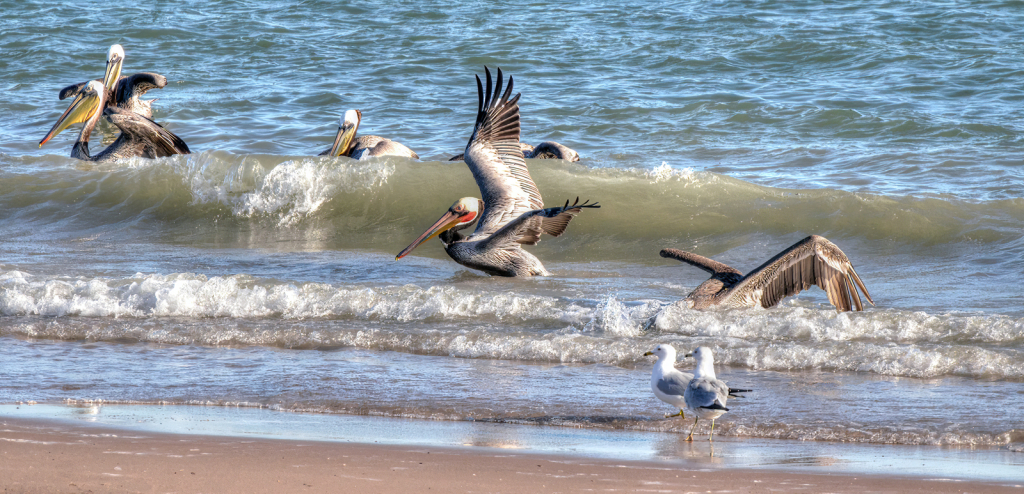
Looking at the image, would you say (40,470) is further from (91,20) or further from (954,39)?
(91,20)

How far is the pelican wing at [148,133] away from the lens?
36.4 ft

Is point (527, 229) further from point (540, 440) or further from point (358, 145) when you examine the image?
point (358, 145)

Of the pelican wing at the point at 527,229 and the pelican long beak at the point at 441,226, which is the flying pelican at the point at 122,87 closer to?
the pelican long beak at the point at 441,226

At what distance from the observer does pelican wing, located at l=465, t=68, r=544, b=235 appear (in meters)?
8.38

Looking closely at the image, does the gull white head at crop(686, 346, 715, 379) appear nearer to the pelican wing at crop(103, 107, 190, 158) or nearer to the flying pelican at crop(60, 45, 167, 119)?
the pelican wing at crop(103, 107, 190, 158)

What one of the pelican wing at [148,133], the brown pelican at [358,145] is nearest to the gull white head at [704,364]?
the brown pelican at [358,145]

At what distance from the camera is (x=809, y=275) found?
585 cm

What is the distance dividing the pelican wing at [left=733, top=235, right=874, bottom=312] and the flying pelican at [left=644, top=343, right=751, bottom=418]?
161 cm

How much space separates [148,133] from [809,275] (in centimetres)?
778

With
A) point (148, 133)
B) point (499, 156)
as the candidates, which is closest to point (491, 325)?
point (499, 156)

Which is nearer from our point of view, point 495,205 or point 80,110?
point 495,205

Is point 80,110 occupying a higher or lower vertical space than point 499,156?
higher

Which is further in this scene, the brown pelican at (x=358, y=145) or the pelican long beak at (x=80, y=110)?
the pelican long beak at (x=80, y=110)

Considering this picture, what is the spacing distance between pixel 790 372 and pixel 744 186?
188 inches
